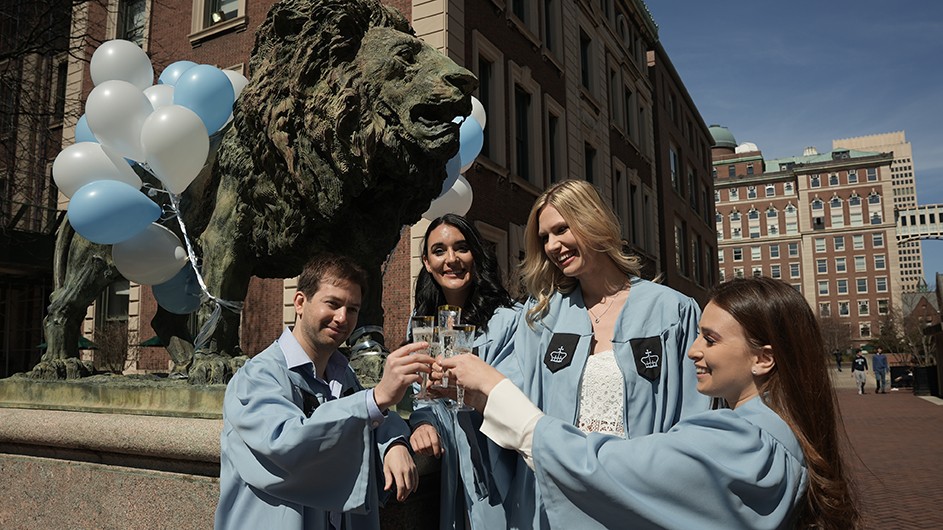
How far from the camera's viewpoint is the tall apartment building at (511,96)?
1363cm

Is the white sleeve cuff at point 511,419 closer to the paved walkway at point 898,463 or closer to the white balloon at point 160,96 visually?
the paved walkway at point 898,463

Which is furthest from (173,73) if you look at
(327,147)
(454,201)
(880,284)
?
(880,284)

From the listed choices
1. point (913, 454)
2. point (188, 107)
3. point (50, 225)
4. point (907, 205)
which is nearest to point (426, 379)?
point (188, 107)

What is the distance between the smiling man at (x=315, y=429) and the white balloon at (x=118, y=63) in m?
3.42

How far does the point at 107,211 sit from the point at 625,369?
119 inches

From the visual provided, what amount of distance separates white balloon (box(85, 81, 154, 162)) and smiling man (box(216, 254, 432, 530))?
101 inches

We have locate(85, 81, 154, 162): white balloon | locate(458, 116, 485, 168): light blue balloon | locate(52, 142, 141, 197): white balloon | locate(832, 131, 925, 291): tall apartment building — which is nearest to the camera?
locate(85, 81, 154, 162): white balloon

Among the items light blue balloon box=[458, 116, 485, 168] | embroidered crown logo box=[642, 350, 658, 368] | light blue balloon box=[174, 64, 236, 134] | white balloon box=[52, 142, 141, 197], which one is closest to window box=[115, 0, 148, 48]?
white balloon box=[52, 142, 141, 197]

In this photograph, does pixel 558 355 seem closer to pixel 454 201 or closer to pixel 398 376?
pixel 398 376

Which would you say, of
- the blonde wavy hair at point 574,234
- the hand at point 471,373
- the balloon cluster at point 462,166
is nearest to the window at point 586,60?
the balloon cluster at point 462,166

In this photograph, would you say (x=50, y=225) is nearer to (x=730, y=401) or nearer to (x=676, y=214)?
(x=730, y=401)

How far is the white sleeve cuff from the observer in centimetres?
181

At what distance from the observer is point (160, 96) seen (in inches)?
182

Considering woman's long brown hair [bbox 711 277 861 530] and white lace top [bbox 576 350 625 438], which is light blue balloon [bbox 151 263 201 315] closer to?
white lace top [bbox 576 350 625 438]
